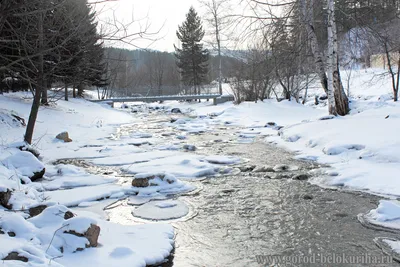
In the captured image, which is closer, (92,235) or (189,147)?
(92,235)

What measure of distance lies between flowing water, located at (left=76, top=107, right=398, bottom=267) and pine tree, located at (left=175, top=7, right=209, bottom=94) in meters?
33.6

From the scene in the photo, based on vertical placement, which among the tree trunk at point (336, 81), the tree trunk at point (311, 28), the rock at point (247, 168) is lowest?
the rock at point (247, 168)

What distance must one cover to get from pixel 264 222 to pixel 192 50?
36547mm

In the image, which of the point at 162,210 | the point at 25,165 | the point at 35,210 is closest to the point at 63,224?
the point at 35,210

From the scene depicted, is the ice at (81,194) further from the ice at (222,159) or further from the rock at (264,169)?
the rock at (264,169)

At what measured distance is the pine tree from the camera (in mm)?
39584

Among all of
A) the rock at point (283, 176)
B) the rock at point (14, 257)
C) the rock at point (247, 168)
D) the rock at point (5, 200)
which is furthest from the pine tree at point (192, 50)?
the rock at point (14, 257)

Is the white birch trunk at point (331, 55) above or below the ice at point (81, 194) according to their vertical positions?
above

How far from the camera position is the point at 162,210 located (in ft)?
17.5

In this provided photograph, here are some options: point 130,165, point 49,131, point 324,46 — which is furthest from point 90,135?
point 324,46

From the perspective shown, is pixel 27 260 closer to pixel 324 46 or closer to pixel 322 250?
pixel 322 250

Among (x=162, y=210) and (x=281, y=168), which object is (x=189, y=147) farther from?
(x=162, y=210)

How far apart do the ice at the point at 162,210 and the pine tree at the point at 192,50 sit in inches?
1341

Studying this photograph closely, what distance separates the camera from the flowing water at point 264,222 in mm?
3811
